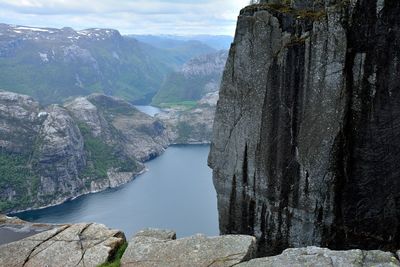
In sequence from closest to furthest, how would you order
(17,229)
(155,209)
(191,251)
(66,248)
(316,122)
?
(191,251) < (316,122) < (66,248) < (17,229) < (155,209)

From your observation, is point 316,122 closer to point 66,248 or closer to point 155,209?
point 66,248

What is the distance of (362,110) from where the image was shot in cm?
1814

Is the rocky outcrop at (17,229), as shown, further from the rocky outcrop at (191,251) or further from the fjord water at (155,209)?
the fjord water at (155,209)

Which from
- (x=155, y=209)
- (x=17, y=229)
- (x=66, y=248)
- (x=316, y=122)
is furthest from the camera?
(x=155, y=209)

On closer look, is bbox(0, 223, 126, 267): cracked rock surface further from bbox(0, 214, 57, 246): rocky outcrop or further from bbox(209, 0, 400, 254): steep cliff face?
bbox(209, 0, 400, 254): steep cliff face

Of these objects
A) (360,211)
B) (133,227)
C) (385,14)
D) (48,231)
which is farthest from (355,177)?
(133,227)

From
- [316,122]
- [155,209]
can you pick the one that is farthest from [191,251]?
[155,209]

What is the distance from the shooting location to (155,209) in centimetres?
15375

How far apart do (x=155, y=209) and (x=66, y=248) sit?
13550 cm

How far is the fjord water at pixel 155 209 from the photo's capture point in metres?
135

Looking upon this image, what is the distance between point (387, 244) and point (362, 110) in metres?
5.52

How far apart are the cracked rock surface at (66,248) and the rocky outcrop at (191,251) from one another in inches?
61.0

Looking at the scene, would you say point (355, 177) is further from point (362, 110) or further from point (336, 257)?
point (336, 257)

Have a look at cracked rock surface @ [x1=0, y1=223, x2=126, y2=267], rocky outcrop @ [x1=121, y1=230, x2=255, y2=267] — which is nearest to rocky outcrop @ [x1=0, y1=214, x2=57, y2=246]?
cracked rock surface @ [x1=0, y1=223, x2=126, y2=267]
